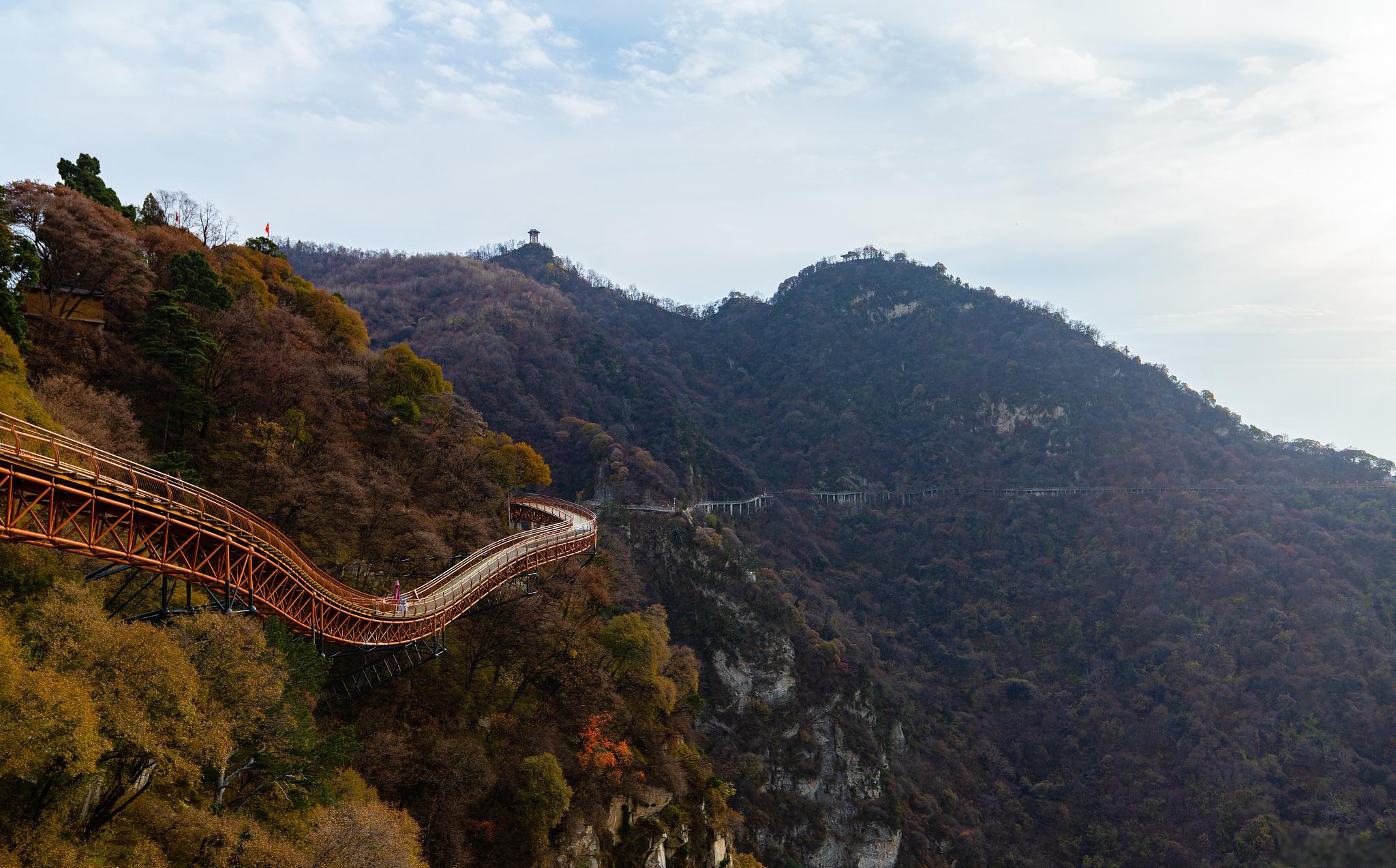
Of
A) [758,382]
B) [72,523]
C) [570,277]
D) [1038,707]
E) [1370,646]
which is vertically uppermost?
[570,277]

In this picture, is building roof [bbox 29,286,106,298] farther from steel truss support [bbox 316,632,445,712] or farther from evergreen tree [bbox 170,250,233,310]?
steel truss support [bbox 316,632,445,712]

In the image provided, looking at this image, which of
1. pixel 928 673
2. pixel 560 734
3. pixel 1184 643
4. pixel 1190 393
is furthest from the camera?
pixel 1190 393

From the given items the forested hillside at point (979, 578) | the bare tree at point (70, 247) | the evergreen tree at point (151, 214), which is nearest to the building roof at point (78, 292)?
the bare tree at point (70, 247)

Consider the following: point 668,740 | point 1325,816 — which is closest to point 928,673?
point 1325,816

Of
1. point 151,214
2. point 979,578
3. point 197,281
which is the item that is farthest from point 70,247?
point 979,578

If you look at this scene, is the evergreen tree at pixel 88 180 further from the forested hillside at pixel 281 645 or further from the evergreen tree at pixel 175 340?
the evergreen tree at pixel 175 340

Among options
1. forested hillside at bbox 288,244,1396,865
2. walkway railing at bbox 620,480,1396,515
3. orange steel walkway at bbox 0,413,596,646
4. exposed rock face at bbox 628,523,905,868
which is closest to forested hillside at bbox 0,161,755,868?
orange steel walkway at bbox 0,413,596,646

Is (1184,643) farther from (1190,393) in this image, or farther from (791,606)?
(1190,393)
